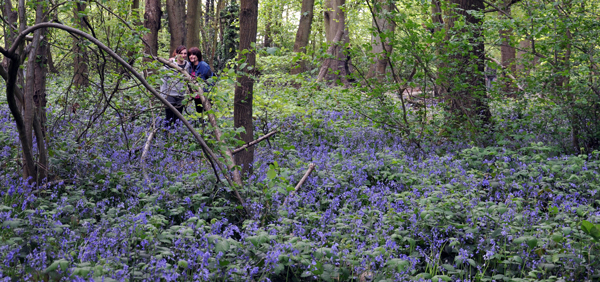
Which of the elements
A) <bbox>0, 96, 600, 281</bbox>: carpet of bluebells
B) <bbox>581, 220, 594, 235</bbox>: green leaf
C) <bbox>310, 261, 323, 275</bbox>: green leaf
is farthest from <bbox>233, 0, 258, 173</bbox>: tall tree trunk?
<bbox>581, 220, 594, 235</bbox>: green leaf

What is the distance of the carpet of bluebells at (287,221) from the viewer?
2.95m

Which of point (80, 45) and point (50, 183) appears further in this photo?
point (80, 45)

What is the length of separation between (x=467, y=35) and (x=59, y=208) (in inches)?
227

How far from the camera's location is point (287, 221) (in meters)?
3.48

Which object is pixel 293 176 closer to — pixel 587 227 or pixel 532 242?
pixel 532 242

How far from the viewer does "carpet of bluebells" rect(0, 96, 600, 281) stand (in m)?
2.95

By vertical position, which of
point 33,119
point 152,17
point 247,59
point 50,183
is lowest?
point 50,183

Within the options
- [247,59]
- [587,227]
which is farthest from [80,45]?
[587,227]

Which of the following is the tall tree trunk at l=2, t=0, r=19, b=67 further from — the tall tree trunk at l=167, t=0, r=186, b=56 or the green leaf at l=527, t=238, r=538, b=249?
the tall tree trunk at l=167, t=0, r=186, b=56

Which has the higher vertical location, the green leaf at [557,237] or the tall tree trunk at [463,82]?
the tall tree trunk at [463,82]

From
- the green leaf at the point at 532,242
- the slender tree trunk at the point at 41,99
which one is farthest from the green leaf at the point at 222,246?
the slender tree trunk at the point at 41,99

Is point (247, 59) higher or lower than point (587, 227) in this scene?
higher

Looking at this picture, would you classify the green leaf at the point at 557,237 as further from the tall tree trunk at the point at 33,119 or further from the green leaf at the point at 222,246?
the tall tree trunk at the point at 33,119

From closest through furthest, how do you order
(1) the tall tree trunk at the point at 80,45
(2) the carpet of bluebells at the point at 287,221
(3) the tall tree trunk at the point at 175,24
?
(2) the carpet of bluebells at the point at 287,221
(1) the tall tree trunk at the point at 80,45
(3) the tall tree trunk at the point at 175,24
